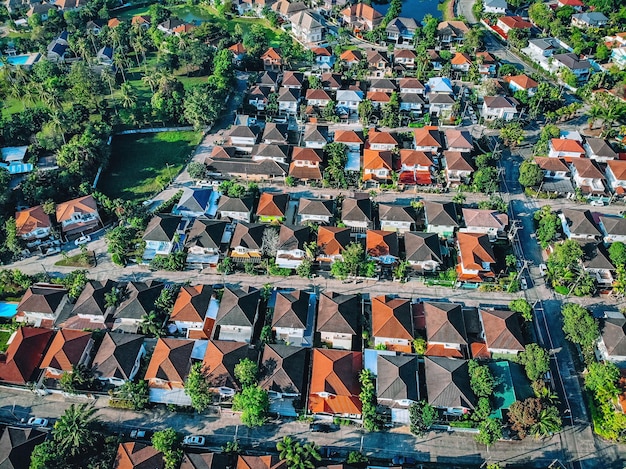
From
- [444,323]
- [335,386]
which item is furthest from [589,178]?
[335,386]

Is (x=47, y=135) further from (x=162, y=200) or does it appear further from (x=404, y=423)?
(x=404, y=423)

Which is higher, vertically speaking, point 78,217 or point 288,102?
point 288,102

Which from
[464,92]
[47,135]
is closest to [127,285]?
[47,135]

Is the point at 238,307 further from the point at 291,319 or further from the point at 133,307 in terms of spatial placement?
the point at 133,307

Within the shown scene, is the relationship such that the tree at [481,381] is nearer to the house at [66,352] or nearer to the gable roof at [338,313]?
the gable roof at [338,313]

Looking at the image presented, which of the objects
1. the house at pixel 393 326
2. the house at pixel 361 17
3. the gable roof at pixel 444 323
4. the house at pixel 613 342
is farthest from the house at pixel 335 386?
the house at pixel 361 17

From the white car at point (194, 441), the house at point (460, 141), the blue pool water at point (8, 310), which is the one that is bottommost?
the white car at point (194, 441)
